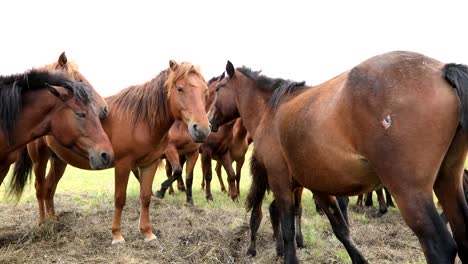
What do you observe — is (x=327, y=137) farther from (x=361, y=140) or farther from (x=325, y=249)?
(x=325, y=249)

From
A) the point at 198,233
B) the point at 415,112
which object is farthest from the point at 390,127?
the point at 198,233

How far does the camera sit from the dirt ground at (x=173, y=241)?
207 inches

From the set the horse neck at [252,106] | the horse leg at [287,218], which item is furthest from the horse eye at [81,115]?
the horse leg at [287,218]

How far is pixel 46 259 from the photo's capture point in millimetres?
5078

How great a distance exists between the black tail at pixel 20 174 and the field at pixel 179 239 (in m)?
0.51

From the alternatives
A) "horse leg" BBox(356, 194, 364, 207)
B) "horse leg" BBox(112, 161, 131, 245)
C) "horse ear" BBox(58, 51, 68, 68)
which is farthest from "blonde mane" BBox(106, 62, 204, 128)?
"horse leg" BBox(356, 194, 364, 207)

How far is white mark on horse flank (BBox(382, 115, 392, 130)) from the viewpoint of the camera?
3027 mm

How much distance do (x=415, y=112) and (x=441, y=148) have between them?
0.98 ft

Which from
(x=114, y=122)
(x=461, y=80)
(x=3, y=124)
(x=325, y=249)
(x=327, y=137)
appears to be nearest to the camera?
(x=461, y=80)

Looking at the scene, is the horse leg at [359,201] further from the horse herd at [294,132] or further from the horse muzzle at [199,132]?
the horse muzzle at [199,132]

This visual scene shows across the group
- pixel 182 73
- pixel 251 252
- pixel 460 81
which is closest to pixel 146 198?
pixel 251 252

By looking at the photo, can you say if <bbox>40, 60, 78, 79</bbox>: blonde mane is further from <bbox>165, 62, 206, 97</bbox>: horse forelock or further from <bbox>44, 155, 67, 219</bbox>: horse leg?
<bbox>44, 155, 67, 219</bbox>: horse leg

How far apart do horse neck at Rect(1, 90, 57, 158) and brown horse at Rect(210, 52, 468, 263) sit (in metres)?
2.53

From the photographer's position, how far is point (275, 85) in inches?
223
